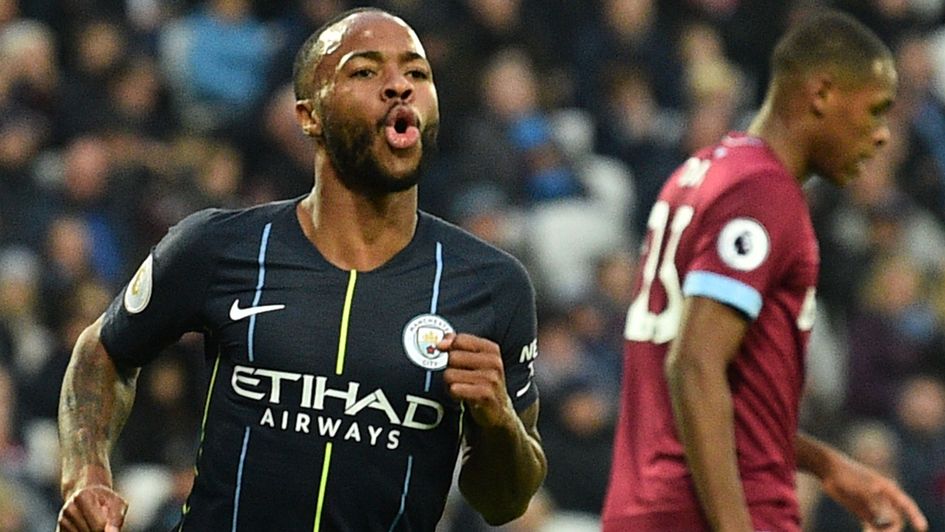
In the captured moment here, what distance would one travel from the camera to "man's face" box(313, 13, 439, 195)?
153 inches

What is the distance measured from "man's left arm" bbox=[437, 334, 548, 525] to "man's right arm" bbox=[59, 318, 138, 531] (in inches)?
27.7

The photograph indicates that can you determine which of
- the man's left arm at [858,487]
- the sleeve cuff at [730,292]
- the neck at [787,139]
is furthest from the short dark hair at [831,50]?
the man's left arm at [858,487]

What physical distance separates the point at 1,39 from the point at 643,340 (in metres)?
6.45

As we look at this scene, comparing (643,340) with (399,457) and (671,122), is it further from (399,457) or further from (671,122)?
(671,122)

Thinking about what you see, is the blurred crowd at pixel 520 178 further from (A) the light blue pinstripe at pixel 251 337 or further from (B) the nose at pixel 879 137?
(A) the light blue pinstripe at pixel 251 337

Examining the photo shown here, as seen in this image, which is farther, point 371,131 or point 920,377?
point 920,377

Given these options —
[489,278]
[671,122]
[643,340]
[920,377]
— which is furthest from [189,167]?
→ [489,278]

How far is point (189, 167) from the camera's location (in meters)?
10.4

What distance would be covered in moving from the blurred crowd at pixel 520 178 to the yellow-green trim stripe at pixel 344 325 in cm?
458

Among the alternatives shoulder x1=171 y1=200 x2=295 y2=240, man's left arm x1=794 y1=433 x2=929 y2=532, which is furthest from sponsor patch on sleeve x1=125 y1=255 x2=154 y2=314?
man's left arm x1=794 y1=433 x2=929 y2=532

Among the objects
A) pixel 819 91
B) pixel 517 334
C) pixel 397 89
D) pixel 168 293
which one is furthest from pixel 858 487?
pixel 168 293

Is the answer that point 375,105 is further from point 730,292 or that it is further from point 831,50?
point 831,50

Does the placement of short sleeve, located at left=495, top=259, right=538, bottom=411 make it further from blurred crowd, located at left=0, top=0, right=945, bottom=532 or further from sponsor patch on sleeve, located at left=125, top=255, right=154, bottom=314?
blurred crowd, located at left=0, top=0, right=945, bottom=532

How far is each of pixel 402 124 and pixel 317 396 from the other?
549 mm
